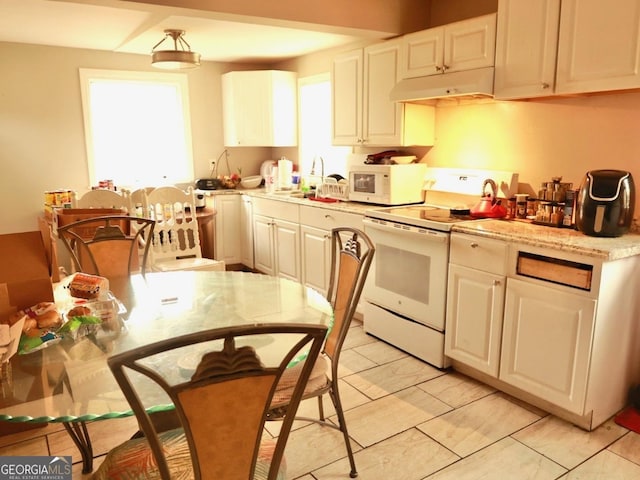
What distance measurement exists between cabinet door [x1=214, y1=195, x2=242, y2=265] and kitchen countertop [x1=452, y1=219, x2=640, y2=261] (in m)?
2.86

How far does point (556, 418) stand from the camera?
2428 millimetres

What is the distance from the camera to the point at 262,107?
4996 mm

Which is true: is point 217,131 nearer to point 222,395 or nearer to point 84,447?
point 84,447

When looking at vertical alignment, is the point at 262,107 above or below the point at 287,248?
above

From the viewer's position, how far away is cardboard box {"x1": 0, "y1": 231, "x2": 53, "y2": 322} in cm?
168

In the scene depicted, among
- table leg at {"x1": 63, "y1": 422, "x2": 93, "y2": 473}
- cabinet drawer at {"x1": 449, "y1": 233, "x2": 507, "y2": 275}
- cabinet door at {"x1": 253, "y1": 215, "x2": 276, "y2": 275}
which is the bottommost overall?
table leg at {"x1": 63, "y1": 422, "x2": 93, "y2": 473}

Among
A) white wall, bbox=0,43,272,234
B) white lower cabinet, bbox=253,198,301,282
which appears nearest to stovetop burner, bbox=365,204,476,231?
white lower cabinet, bbox=253,198,301,282

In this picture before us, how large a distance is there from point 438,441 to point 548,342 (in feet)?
2.31

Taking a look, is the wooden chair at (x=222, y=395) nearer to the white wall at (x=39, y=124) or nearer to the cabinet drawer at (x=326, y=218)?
the cabinet drawer at (x=326, y=218)

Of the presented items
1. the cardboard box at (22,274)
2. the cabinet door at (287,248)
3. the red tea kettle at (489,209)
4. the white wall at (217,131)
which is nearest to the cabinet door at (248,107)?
the white wall at (217,131)

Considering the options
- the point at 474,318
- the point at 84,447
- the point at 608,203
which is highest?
the point at 608,203

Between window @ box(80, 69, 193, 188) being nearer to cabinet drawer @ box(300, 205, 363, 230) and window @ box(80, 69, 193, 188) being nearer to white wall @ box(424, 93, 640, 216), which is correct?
cabinet drawer @ box(300, 205, 363, 230)

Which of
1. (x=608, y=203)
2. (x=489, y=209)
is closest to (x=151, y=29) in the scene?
(x=489, y=209)

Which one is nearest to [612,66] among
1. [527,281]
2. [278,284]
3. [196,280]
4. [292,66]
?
[527,281]
